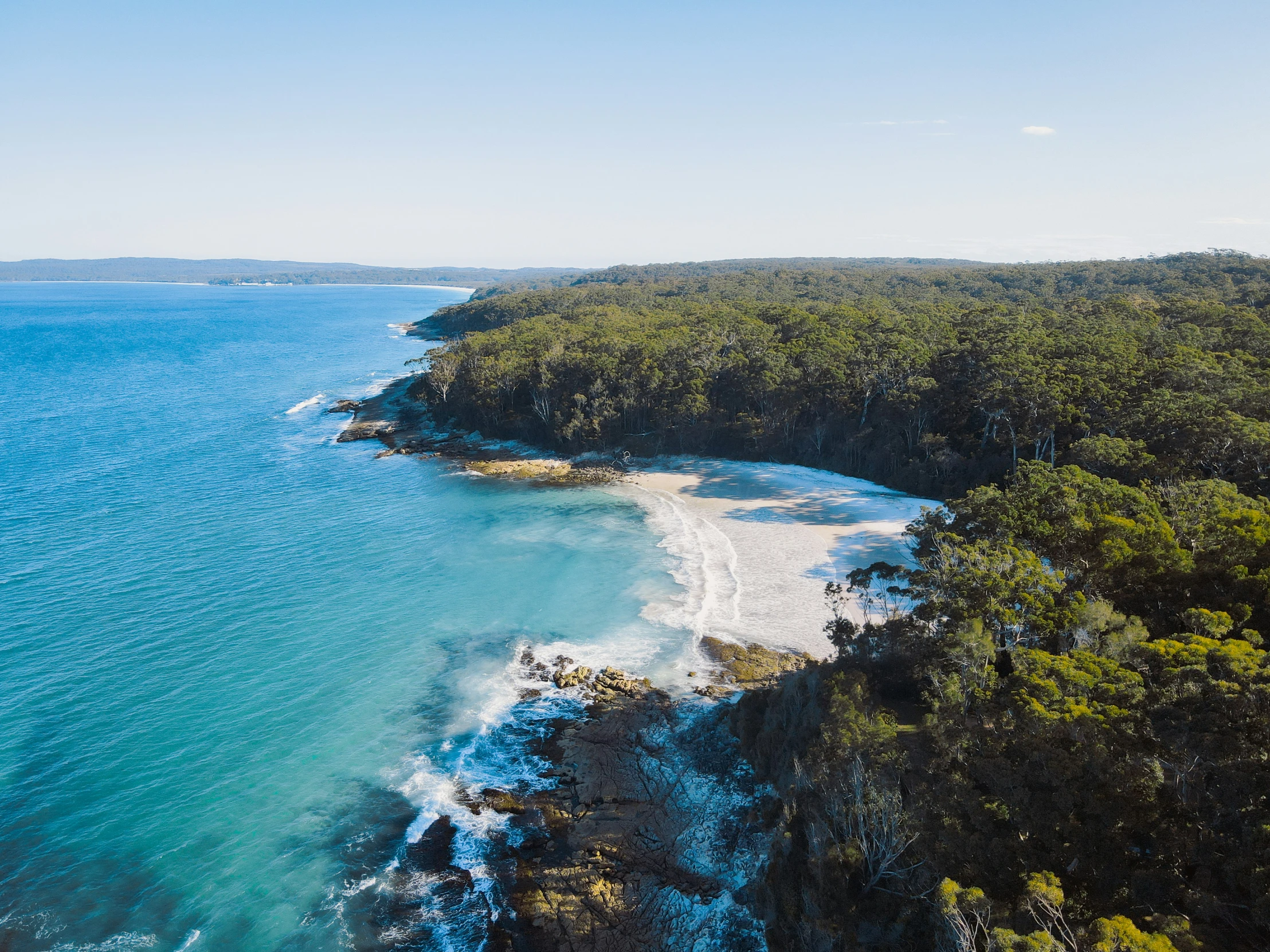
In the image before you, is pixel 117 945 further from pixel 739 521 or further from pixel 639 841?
pixel 739 521

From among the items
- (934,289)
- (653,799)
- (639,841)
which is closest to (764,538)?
(653,799)

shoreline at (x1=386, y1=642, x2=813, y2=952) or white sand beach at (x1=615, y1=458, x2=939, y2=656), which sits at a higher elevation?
white sand beach at (x1=615, y1=458, x2=939, y2=656)

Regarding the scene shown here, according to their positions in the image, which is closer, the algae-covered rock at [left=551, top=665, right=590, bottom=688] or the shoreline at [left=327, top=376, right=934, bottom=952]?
the shoreline at [left=327, top=376, right=934, bottom=952]

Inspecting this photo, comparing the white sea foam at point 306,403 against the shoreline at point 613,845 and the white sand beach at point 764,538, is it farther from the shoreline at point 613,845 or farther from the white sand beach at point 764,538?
the shoreline at point 613,845

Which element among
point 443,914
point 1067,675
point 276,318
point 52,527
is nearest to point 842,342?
point 1067,675

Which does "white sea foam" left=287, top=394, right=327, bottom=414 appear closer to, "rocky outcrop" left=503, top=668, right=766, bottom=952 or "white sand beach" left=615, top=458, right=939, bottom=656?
"white sand beach" left=615, top=458, right=939, bottom=656

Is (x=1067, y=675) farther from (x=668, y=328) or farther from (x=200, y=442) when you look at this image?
(x=200, y=442)

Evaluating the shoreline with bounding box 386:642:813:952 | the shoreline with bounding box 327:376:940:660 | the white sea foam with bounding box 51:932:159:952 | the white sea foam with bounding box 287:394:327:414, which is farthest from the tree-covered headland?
the white sea foam with bounding box 287:394:327:414
